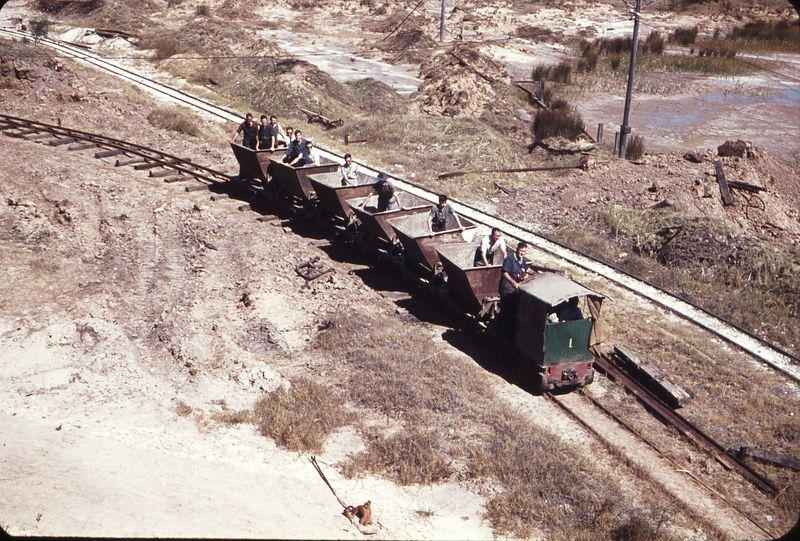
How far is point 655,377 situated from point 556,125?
1974cm

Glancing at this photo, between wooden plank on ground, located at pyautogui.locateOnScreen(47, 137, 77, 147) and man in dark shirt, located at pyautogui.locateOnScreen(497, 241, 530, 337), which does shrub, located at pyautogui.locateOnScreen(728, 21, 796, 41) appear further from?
man in dark shirt, located at pyautogui.locateOnScreen(497, 241, 530, 337)

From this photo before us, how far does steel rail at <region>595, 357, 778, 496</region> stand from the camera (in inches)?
400

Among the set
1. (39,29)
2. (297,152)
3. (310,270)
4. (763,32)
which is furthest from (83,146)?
(763,32)

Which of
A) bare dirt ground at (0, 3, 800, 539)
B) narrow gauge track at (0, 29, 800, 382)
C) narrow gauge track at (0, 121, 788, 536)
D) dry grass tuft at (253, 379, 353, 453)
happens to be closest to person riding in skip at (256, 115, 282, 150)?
narrow gauge track at (0, 121, 788, 536)

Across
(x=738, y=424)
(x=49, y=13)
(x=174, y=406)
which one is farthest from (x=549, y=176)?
(x=49, y=13)

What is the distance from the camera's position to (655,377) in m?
12.3

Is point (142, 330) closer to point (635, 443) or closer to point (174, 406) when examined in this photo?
point (174, 406)

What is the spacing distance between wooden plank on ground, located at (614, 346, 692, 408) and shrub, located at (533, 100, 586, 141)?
1775 cm

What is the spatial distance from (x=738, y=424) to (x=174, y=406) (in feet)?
29.8

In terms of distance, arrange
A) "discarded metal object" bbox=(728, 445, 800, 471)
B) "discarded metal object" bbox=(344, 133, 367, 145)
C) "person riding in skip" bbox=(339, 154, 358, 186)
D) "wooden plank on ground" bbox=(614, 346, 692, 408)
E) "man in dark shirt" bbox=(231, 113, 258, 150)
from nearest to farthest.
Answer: "discarded metal object" bbox=(728, 445, 800, 471)
"wooden plank on ground" bbox=(614, 346, 692, 408)
"person riding in skip" bbox=(339, 154, 358, 186)
"man in dark shirt" bbox=(231, 113, 258, 150)
"discarded metal object" bbox=(344, 133, 367, 145)

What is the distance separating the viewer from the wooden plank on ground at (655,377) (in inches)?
470

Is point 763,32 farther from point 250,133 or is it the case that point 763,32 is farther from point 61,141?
point 61,141

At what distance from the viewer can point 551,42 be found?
52875 mm

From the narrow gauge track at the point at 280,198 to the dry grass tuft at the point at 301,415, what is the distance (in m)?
3.68
